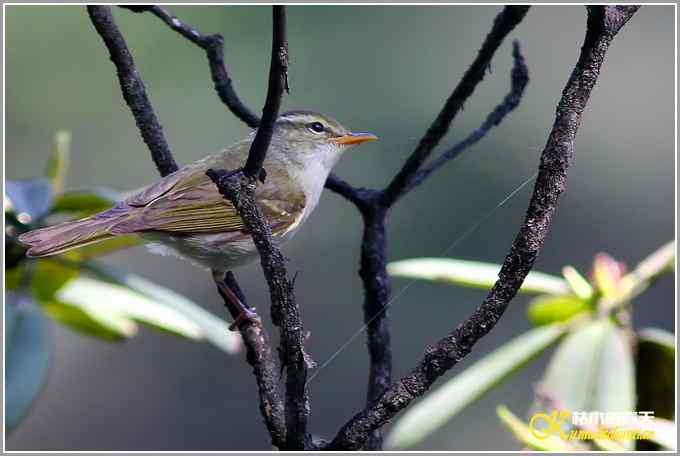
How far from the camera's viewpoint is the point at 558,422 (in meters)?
1.26

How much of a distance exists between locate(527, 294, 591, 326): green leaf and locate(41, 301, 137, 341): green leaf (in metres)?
0.87

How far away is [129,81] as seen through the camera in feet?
5.09

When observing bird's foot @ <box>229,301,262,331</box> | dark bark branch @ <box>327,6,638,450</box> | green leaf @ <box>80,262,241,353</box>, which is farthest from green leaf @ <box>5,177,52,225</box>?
dark bark branch @ <box>327,6,638,450</box>

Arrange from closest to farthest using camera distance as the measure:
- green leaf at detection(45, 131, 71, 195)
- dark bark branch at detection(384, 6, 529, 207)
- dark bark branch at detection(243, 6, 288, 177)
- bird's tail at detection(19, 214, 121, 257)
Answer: dark bark branch at detection(243, 6, 288, 177)
dark bark branch at detection(384, 6, 529, 207)
bird's tail at detection(19, 214, 121, 257)
green leaf at detection(45, 131, 71, 195)

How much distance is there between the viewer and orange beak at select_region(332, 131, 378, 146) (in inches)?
80.4

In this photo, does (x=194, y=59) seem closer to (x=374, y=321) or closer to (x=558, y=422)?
(x=374, y=321)

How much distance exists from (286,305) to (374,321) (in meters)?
0.42

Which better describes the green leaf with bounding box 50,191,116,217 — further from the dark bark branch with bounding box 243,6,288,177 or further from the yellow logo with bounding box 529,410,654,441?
the yellow logo with bounding box 529,410,654,441

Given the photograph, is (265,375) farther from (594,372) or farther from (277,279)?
(594,372)

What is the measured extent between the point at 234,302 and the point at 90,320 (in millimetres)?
310

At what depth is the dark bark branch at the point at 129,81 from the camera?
1.50m

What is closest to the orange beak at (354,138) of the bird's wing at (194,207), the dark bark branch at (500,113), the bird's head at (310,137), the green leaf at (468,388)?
the bird's head at (310,137)

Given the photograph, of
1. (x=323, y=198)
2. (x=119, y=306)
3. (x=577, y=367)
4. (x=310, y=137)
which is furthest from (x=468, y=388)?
(x=323, y=198)

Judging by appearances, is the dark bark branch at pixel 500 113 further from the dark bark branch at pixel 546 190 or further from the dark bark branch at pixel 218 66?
the dark bark branch at pixel 546 190
